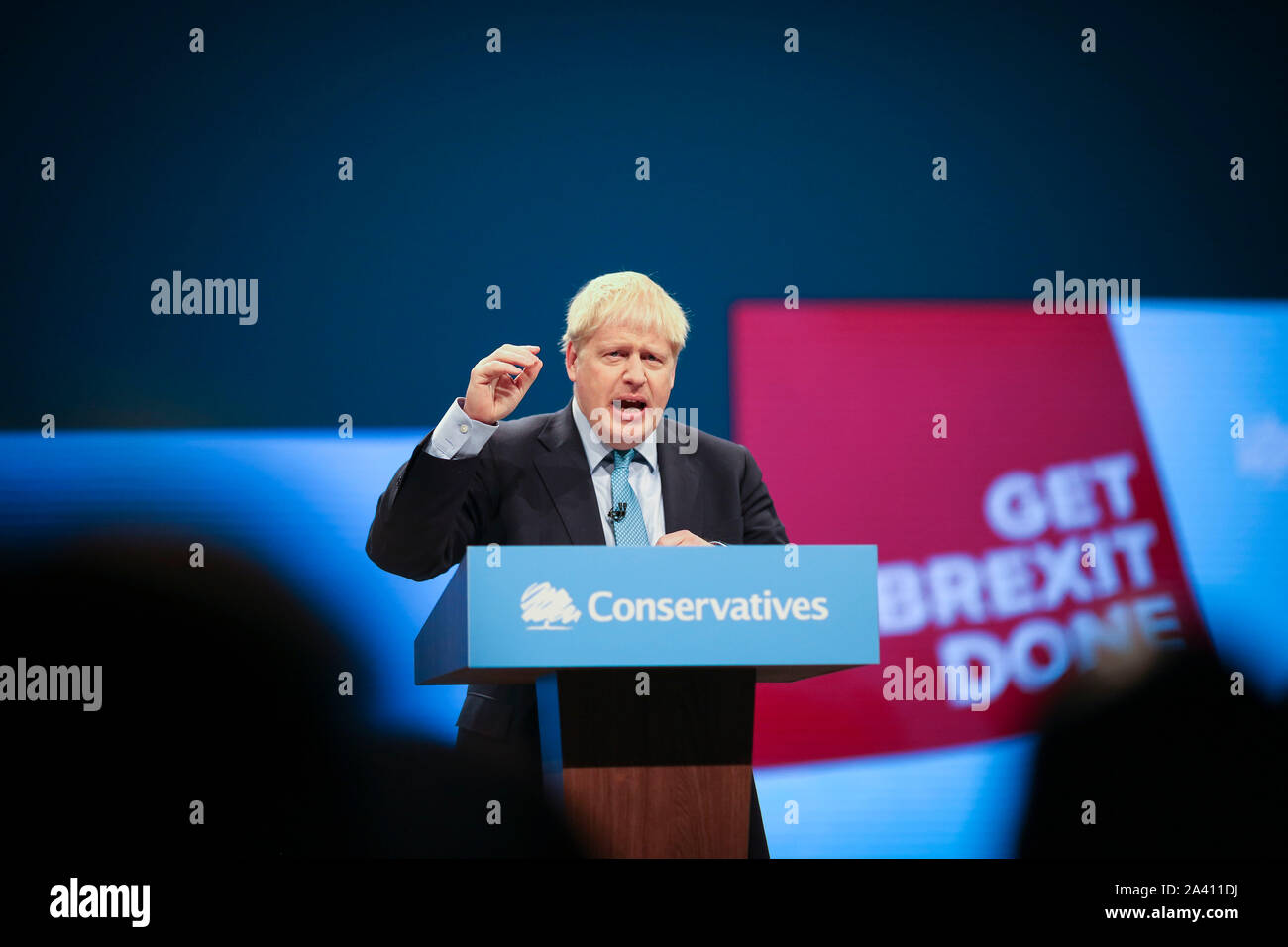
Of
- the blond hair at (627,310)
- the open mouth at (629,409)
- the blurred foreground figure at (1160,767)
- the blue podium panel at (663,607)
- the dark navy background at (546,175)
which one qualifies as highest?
the dark navy background at (546,175)

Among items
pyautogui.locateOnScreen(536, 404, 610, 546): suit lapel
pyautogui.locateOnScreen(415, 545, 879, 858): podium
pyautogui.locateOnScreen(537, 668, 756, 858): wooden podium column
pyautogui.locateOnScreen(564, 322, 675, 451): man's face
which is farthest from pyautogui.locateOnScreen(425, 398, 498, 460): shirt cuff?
pyautogui.locateOnScreen(537, 668, 756, 858): wooden podium column

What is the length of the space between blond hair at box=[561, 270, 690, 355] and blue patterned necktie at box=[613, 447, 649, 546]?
0.35 metres

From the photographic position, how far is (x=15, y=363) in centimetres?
449

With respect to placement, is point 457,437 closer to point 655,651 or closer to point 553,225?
point 655,651

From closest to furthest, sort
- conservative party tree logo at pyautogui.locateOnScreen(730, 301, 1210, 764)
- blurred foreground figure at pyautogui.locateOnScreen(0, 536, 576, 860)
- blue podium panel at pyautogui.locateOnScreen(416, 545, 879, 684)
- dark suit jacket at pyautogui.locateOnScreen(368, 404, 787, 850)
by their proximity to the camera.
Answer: blue podium panel at pyautogui.locateOnScreen(416, 545, 879, 684)
dark suit jacket at pyautogui.locateOnScreen(368, 404, 787, 850)
blurred foreground figure at pyautogui.locateOnScreen(0, 536, 576, 860)
conservative party tree logo at pyautogui.locateOnScreen(730, 301, 1210, 764)

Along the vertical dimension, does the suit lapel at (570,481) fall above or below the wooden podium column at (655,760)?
above

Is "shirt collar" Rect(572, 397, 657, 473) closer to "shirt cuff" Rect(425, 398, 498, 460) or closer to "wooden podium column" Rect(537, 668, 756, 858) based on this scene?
"shirt cuff" Rect(425, 398, 498, 460)

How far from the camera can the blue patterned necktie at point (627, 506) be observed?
2.87 m

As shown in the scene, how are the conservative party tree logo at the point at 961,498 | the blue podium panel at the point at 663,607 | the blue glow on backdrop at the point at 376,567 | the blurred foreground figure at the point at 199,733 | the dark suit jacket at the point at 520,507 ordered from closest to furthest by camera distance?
the blue podium panel at the point at 663,607
the dark suit jacket at the point at 520,507
the blurred foreground figure at the point at 199,733
the blue glow on backdrop at the point at 376,567
the conservative party tree logo at the point at 961,498

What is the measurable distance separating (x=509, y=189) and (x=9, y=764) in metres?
2.71

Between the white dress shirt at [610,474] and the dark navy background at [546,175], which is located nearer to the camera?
the white dress shirt at [610,474]

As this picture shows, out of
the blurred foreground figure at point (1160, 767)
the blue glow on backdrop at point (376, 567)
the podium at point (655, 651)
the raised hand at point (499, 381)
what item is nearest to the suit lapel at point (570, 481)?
the raised hand at point (499, 381)

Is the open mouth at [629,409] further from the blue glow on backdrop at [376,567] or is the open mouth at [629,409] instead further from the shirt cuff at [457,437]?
the blue glow on backdrop at [376,567]

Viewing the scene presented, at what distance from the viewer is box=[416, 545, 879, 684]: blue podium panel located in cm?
212
